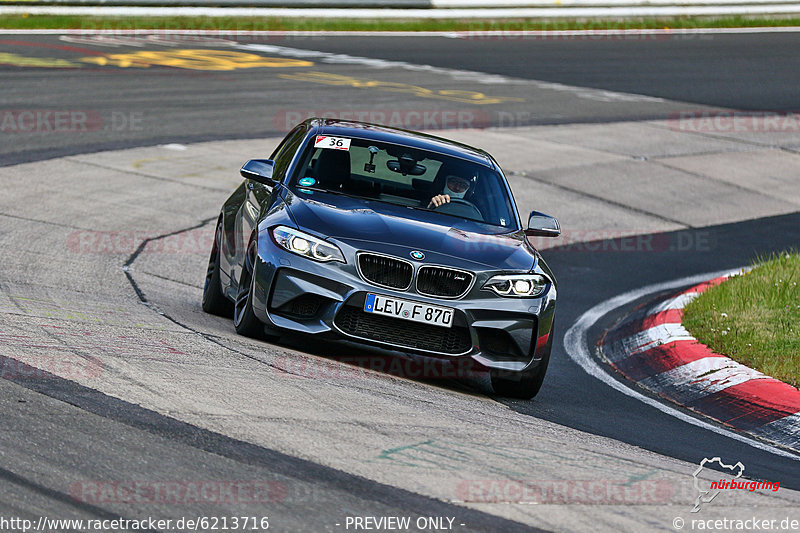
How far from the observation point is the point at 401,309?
23.1 ft

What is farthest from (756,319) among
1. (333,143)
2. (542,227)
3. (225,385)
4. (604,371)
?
(225,385)

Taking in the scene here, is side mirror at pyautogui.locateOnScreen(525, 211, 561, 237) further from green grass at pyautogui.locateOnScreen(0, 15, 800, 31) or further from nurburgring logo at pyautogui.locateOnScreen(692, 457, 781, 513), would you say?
green grass at pyautogui.locateOnScreen(0, 15, 800, 31)

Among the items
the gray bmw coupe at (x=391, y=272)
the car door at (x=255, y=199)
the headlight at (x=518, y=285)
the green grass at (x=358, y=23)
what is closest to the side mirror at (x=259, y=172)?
the gray bmw coupe at (x=391, y=272)

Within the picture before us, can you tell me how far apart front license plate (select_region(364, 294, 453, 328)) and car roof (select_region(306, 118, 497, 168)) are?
77.5 inches

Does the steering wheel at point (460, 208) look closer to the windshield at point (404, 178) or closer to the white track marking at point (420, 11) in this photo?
the windshield at point (404, 178)

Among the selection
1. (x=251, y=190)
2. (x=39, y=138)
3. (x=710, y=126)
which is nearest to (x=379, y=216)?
(x=251, y=190)

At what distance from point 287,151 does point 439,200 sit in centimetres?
134

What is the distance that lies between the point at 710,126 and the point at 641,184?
576 centimetres

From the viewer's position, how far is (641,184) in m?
17.0

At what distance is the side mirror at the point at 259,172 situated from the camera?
8.07 metres

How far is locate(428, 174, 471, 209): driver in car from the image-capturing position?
834 cm

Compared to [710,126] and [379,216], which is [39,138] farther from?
[710,126]

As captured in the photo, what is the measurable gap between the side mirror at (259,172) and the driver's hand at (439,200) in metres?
1.09

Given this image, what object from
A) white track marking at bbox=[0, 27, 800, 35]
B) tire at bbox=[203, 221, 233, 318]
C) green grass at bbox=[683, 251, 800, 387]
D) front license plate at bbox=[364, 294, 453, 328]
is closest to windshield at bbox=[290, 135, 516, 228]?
tire at bbox=[203, 221, 233, 318]
